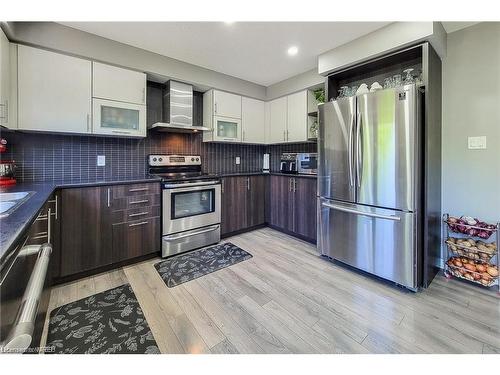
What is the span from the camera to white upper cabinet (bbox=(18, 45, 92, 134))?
2.02 metres

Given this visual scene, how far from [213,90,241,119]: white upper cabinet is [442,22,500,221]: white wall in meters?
2.50

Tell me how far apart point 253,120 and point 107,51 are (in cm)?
210

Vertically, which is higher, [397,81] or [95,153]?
Answer: [397,81]

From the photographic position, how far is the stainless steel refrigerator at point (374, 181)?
196 cm

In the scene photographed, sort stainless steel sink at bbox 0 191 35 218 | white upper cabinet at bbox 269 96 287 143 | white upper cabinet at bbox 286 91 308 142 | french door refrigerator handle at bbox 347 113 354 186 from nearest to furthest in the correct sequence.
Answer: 1. stainless steel sink at bbox 0 191 35 218
2. french door refrigerator handle at bbox 347 113 354 186
3. white upper cabinet at bbox 286 91 308 142
4. white upper cabinet at bbox 269 96 287 143

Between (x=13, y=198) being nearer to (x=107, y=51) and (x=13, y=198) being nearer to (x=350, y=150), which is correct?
(x=107, y=51)

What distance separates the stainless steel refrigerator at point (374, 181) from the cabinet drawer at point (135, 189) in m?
1.93

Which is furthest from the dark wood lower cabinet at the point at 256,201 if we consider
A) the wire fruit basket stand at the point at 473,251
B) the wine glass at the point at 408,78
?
the wire fruit basket stand at the point at 473,251

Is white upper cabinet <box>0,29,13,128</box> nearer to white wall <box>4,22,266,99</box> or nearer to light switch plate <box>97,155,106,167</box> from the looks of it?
white wall <box>4,22,266,99</box>

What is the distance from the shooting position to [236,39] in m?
2.37

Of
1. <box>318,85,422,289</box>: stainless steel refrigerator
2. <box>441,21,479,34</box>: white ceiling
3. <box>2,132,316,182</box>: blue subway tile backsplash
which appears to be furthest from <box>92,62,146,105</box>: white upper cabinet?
<box>441,21,479,34</box>: white ceiling

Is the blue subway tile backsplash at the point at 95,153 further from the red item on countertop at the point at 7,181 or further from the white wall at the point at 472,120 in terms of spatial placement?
the white wall at the point at 472,120

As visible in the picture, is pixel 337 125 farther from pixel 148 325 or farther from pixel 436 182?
pixel 148 325

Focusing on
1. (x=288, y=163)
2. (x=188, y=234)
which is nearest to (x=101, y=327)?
(x=188, y=234)
